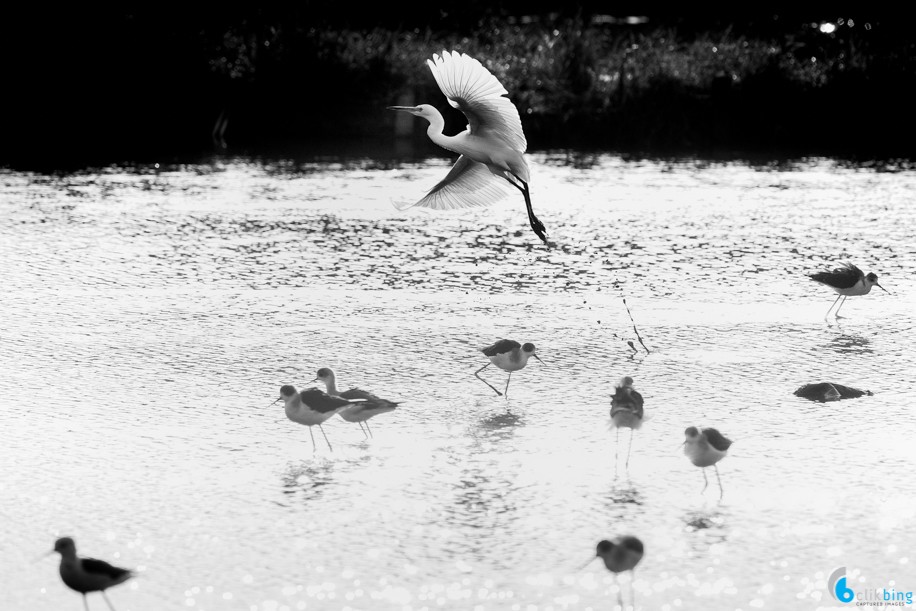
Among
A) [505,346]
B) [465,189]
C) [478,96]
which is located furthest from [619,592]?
[465,189]

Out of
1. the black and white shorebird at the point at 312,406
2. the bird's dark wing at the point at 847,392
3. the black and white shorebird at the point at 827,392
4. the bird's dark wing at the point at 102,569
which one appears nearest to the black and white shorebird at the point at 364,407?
the black and white shorebird at the point at 312,406

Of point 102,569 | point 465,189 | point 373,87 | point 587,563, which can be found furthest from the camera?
point 373,87

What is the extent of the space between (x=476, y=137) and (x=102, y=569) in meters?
4.70

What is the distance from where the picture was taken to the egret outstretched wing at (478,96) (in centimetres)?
738

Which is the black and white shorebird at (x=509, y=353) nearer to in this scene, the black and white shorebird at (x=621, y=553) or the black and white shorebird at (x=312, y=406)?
the black and white shorebird at (x=312, y=406)

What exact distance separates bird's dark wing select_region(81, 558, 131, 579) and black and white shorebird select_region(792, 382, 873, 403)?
3.23 meters

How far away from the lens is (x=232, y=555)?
4121mm

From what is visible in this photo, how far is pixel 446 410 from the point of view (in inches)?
225

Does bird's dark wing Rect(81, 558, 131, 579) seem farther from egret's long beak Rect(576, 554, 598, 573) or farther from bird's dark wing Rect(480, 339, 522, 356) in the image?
bird's dark wing Rect(480, 339, 522, 356)

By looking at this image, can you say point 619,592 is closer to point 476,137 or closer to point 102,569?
point 102,569

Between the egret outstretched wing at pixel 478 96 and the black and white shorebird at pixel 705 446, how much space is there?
3.14 metres

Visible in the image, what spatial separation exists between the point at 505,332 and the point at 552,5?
1000 inches

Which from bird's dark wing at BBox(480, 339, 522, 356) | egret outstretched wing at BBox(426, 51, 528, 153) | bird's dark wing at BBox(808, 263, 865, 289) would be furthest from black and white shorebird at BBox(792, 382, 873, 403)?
egret outstretched wing at BBox(426, 51, 528, 153)

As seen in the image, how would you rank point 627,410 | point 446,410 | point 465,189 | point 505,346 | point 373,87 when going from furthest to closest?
point 373,87 < point 465,189 < point 505,346 < point 446,410 < point 627,410
